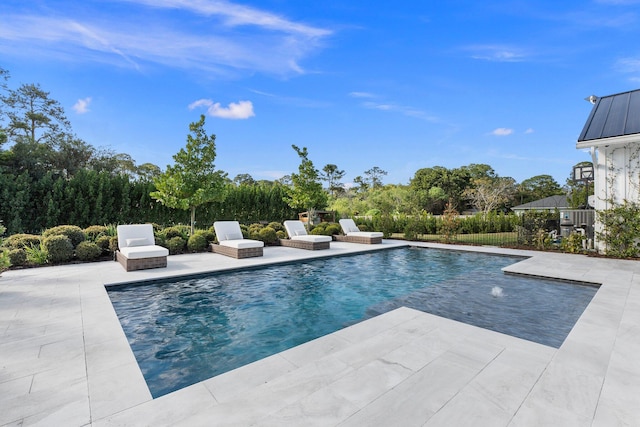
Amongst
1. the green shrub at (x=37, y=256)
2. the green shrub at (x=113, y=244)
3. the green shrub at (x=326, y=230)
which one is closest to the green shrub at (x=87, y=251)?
the green shrub at (x=113, y=244)

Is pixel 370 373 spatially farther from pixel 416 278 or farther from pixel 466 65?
pixel 466 65

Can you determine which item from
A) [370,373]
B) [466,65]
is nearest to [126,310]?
[370,373]

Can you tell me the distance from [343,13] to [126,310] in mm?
11968

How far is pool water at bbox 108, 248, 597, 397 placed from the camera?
3.56 m

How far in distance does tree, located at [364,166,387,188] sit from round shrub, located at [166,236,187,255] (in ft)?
154

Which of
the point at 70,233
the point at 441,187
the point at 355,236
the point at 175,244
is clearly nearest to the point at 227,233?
the point at 175,244

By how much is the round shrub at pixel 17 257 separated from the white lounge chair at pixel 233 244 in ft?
16.6

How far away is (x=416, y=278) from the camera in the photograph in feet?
24.2

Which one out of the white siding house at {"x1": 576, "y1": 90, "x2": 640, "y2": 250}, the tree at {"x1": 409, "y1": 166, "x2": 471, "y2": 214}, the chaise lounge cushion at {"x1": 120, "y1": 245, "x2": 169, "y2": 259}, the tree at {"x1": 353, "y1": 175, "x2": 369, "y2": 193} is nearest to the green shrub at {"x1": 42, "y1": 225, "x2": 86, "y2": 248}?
the chaise lounge cushion at {"x1": 120, "y1": 245, "x2": 169, "y2": 259}

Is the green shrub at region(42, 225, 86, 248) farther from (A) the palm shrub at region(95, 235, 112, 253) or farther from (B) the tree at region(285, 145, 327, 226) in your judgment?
(B) the tree at region(285, 145, 327, 226)

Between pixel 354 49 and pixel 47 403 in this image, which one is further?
pixel 354 49

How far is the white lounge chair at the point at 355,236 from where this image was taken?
13.4 metres

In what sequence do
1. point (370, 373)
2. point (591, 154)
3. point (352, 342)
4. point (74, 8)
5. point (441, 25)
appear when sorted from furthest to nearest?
1. point (441, 25)
2. point (591, 154)
3. point (74, 8)
4. point (352, 342)
5. point (370, 373)

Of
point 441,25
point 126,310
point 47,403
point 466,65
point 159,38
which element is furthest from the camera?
point 466,65
